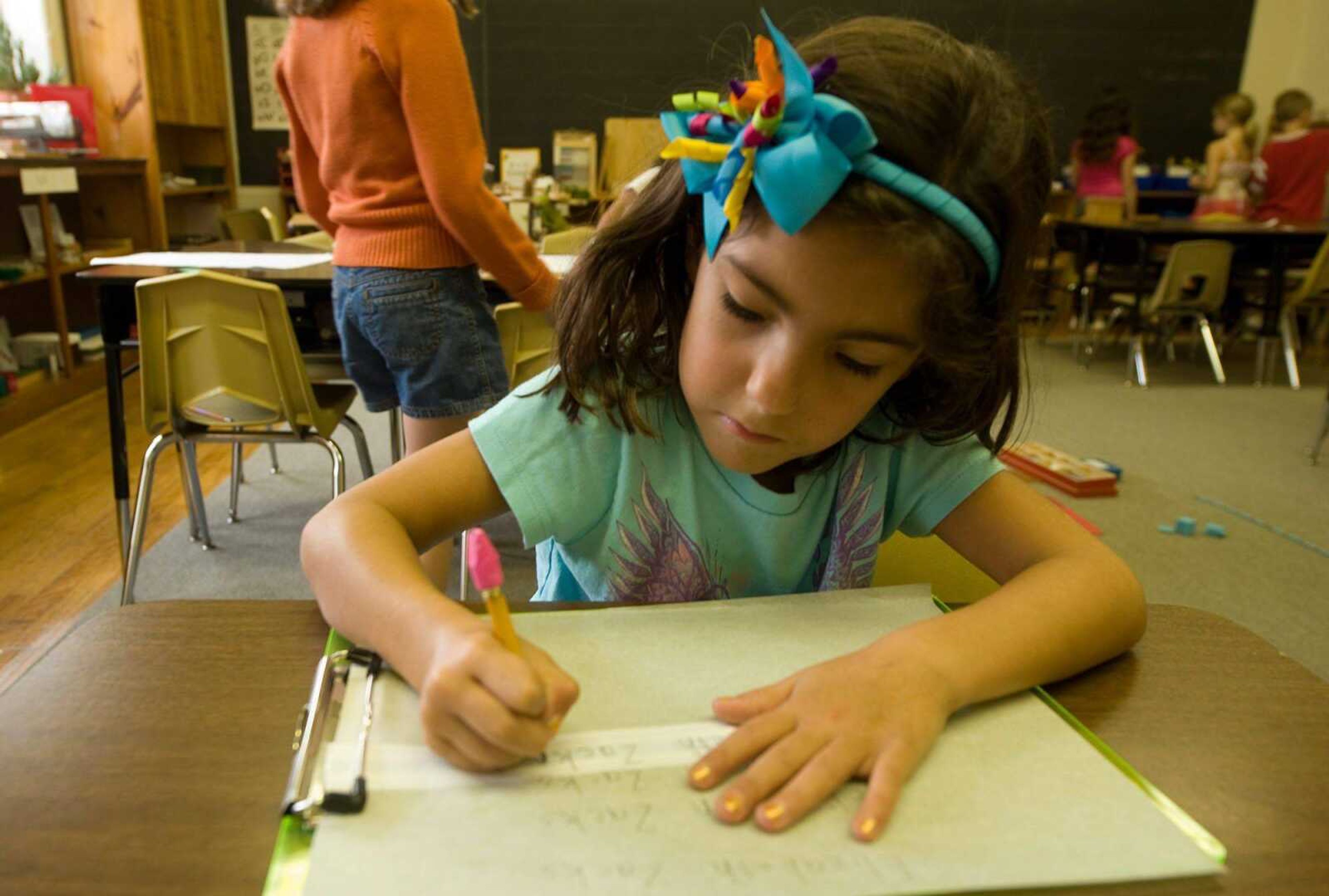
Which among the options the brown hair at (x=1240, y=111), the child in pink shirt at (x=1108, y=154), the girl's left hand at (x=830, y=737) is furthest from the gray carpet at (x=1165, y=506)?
the brown hair at (x=1240, y=111)

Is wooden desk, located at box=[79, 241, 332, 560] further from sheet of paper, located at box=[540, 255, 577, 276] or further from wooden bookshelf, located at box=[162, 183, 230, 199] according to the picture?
wooden bookshelf, located at box=[162, 183, 230, 199]

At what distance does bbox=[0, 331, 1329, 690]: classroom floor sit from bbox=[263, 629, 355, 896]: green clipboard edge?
734 millimetres

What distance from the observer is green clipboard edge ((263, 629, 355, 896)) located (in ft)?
1.22

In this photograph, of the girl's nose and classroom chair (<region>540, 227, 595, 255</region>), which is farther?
classroom chair (<region>540, 227, 595, 255</region>)

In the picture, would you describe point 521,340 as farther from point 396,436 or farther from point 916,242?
point 916,242

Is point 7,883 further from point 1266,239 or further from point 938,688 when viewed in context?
point 1266,239

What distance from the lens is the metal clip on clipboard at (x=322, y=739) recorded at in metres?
0.41

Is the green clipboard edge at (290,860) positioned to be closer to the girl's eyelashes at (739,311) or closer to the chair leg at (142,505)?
the girl's eyelashes at (739,311)

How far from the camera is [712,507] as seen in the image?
0.78 metres

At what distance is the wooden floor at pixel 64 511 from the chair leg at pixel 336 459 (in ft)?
1.65

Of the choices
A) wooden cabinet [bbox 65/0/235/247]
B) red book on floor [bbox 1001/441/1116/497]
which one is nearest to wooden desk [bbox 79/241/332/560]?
red book on floor [bbox 1001/441/1116/497]

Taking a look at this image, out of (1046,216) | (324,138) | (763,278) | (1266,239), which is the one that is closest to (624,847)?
(763,278)

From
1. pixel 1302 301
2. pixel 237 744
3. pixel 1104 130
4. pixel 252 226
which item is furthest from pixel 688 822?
pixel 1104 130

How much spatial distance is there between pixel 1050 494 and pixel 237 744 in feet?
8.60
